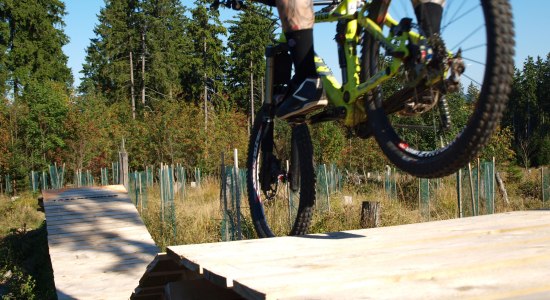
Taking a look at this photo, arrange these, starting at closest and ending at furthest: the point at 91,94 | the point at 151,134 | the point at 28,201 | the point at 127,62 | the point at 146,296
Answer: the point at 146,296, the point at 28,201, the point at 151,134, the point at 91,94, the point at 127,62

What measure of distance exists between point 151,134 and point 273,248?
24.1 meters

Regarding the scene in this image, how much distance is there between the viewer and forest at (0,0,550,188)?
2584 cm

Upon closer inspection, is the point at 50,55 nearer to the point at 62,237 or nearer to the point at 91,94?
the point at 91,94

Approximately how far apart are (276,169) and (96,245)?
439 cm

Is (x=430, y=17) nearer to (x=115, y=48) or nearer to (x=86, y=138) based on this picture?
(x=86, y=138)

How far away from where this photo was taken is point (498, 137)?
775 inches

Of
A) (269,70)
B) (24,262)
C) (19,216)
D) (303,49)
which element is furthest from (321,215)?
(19,216)

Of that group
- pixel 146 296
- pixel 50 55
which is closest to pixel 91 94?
pixel 50 55

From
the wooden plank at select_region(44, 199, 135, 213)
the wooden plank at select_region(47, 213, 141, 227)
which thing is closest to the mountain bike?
the wooden plank at select_region(47, 213, 141, 227)

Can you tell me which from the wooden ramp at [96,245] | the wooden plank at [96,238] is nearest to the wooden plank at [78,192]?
the wooden ramp at [96,245]

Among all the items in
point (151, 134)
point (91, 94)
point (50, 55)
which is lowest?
point (151, 134)

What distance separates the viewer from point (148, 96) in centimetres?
4131

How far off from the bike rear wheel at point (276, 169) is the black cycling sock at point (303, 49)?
595 millimetres

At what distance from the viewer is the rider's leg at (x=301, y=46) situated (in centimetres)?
282
